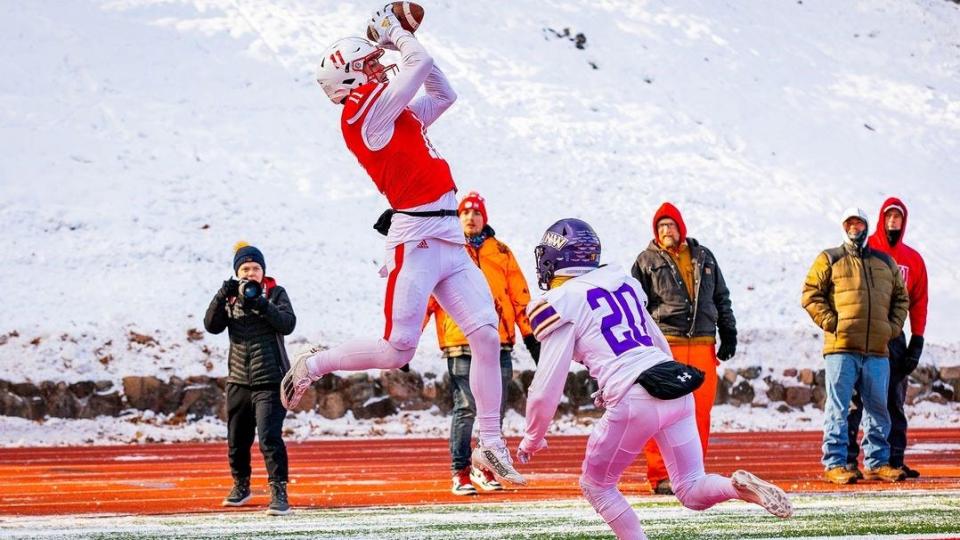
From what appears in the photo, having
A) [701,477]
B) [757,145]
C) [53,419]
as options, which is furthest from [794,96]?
[701,477]

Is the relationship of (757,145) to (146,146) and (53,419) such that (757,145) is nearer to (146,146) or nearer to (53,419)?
(146,146)

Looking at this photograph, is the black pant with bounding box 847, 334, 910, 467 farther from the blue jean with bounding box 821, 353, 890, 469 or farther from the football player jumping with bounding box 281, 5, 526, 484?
the football player jumping with bounding box 281, 5, 526, 484

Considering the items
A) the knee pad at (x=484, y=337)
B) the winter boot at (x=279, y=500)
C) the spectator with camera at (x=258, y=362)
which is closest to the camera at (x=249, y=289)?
the spectator with camera at (x=258, y=362)

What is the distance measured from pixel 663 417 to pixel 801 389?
653 inches

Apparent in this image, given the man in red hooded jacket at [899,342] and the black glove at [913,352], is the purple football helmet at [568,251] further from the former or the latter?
the black glove at [913,352]

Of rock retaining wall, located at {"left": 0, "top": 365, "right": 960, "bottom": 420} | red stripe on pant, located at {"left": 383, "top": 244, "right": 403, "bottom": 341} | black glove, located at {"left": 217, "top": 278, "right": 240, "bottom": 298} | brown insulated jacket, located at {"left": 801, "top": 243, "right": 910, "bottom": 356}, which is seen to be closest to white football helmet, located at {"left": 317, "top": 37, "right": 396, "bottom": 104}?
red stripe on pant, located at {"left": 383, "top": 244, "right": 403, "bottom": 341}

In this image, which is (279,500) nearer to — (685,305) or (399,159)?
(685,305)

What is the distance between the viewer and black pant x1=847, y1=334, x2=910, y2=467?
12.6 meters

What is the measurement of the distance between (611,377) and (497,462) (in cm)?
131

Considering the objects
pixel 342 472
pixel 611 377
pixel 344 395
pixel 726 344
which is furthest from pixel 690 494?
pixel 344 395

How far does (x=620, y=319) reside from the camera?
6.72 m

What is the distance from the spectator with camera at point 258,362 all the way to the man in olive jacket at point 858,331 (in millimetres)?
4476

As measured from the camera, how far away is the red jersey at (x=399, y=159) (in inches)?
318

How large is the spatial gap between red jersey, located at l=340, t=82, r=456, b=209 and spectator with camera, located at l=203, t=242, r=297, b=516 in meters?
2.58
